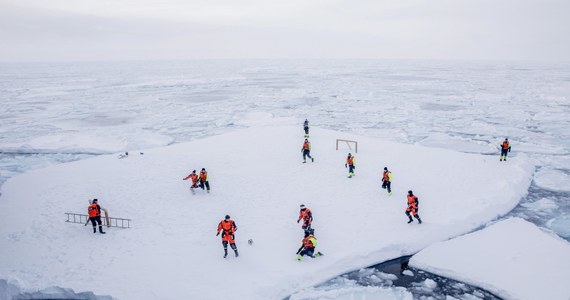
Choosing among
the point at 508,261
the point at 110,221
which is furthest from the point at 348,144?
the point at 110,221

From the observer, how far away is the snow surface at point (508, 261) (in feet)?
28.0

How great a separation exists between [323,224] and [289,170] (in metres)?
5.02

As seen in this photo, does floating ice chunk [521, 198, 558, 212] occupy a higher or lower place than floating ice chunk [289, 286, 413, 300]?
higher

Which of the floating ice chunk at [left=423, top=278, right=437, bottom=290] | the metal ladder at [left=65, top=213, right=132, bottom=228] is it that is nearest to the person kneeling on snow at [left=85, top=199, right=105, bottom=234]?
the metal ladder at [left=65, top=213, right=132, bottom=228]

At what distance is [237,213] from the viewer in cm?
1230

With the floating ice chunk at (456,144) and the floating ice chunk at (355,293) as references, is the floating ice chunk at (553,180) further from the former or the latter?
the floating ice chunk at (355,293)

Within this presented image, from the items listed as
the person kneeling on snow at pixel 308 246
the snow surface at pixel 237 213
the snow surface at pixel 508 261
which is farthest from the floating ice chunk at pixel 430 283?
the person kneeling on snow at pixel 308 246

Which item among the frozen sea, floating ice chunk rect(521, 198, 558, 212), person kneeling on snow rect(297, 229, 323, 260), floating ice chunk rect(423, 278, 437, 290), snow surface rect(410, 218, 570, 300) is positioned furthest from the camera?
the frozen sea

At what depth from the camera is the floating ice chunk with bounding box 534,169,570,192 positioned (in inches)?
598

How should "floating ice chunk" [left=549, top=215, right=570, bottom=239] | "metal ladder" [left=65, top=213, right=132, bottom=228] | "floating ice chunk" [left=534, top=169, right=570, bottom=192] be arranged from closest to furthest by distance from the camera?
"floating ice chunk" [left=549, top=215, right=570, bottom=239], "metal ladder" [left=65, top=213, right=132, bottom=228], "floating ice chunk" [left=534, top=169, right=570, bottom=192]

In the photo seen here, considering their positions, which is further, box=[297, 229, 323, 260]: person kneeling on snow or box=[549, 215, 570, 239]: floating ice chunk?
box=[549, 215, 570, 239]: floating ice chunk

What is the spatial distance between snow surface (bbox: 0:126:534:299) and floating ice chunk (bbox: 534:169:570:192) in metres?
0.61

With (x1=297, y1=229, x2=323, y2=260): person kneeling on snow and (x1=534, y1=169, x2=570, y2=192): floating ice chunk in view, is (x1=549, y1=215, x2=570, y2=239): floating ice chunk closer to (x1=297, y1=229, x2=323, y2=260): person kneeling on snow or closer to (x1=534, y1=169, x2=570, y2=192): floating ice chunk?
(x1=534, y1=169, x2=570, y2=192): floating ice chunk

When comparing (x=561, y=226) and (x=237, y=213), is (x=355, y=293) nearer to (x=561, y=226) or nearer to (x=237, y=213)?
(x=237, y=213)
